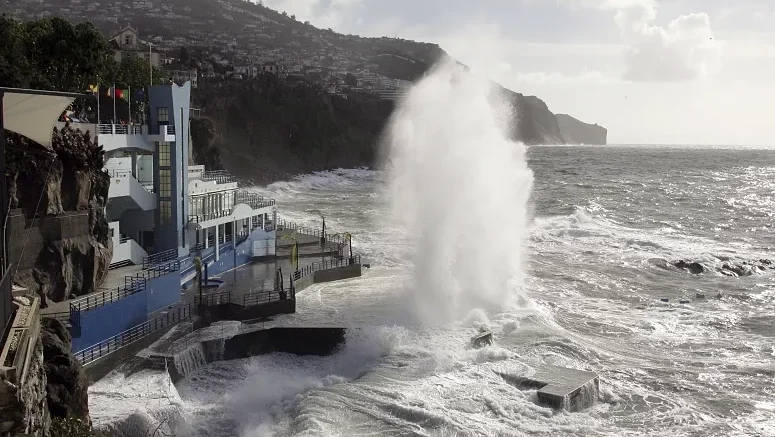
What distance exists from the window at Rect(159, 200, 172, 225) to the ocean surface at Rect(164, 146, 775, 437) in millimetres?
6236

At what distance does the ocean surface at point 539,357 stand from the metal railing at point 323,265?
37.5 inches

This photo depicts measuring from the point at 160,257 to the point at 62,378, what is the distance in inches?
585

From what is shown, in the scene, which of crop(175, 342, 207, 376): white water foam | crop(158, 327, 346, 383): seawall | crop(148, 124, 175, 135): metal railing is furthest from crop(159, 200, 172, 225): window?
crop(175, 342, 207, 376): white water foam

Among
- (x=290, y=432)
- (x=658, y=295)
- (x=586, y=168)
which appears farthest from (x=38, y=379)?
(x=586, y=168)

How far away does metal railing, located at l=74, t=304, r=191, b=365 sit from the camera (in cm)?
1892

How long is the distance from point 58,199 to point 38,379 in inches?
474

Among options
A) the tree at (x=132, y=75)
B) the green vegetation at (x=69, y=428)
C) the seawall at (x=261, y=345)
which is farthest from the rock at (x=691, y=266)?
the green vegetation at (x=69, y=428)

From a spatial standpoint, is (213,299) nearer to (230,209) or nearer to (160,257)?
(160,257)

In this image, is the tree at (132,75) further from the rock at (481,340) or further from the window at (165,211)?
the rock at (481,340)

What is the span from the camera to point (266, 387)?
64.3 feet

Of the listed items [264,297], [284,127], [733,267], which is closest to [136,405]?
[264,297]

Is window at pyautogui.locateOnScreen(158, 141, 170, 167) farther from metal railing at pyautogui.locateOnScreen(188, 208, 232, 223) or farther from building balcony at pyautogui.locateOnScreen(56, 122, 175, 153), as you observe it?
metal railing at pyautogui.locateOnScreen(188, 208, 232, 223)

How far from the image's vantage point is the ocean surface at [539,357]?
693 inches

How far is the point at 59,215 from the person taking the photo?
21812mm
